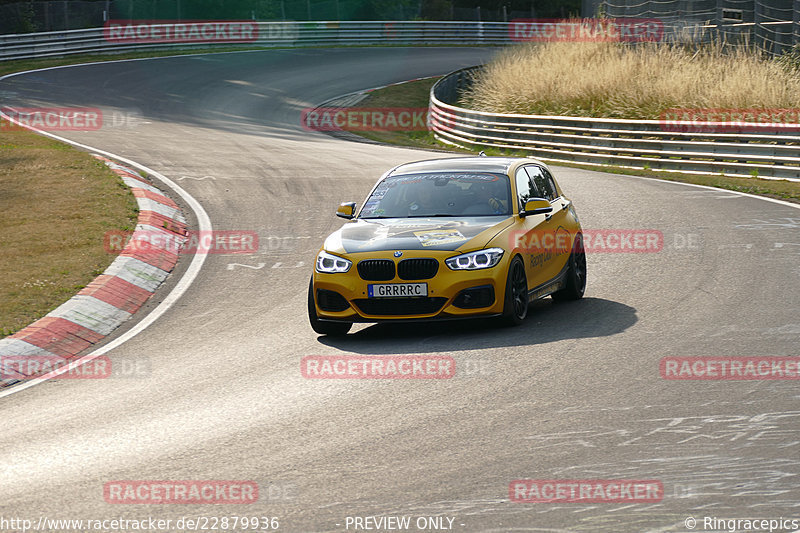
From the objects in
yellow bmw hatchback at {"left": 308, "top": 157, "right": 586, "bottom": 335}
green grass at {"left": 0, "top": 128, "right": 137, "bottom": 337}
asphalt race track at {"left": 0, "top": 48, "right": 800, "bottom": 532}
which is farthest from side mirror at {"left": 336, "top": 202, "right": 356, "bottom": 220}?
green grass at {"left": 0, "top": 128, "right": 137, "bottom": 337}

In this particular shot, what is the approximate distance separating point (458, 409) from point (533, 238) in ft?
12.0

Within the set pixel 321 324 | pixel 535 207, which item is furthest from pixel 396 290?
pixel 535 207

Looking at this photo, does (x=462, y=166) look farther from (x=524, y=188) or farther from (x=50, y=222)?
(x=50, y=222)

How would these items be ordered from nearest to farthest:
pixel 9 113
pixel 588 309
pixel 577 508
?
1. pixel 577 508
2. pixel 588 309
3. pixel 9 113

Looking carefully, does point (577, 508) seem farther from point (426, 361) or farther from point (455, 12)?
point (455, 12)

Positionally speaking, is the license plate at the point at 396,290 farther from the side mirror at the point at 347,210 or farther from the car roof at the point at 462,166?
the car roof at the point at 462,166

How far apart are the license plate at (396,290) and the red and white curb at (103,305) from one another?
2.97 metres

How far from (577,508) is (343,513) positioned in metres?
1.19

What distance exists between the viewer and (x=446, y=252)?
9.71 meters

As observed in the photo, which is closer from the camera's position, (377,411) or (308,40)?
(377,411)

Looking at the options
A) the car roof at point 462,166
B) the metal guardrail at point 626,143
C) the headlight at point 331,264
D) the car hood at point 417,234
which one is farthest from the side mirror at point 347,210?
the metal guardrail at point 626,143

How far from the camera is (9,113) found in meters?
29.3

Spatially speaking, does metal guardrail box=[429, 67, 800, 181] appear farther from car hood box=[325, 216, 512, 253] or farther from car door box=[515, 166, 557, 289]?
car hood box=[325, 216, 512, 253]

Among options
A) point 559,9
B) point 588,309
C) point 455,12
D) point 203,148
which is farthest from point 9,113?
point 559,9
